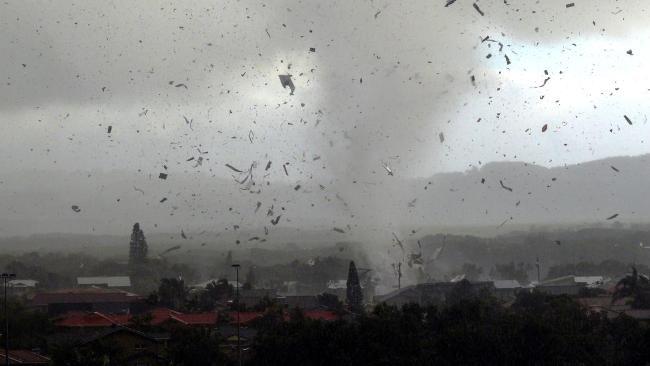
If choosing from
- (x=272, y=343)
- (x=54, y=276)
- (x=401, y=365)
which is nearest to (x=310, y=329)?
(x=272, y=343)

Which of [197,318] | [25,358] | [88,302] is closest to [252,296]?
[88,302]

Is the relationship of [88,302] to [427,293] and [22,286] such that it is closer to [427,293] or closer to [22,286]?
[427,293]

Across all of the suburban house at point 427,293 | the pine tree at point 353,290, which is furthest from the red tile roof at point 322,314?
the suburban house at point 427,293

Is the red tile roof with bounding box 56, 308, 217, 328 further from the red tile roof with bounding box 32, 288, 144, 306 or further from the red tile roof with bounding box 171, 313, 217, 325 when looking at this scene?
the red tile roof with bounding box 32, 288, 144, 306

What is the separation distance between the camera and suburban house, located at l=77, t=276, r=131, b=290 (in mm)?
173875

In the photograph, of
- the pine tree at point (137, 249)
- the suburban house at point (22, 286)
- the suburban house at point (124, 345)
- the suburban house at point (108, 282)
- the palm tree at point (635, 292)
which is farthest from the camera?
the pine tree at point (137, 249)

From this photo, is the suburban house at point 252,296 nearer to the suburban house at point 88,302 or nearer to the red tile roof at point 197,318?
the suburban house at point 88,302

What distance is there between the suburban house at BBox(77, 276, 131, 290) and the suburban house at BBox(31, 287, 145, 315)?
119 feet

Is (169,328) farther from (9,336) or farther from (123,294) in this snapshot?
(123,294)

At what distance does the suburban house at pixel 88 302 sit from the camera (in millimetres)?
121562

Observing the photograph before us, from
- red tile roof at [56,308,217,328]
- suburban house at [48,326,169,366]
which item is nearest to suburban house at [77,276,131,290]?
red tile roof at [56,308,217,328]

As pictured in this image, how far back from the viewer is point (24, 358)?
72.2m

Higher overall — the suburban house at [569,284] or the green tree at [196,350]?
the suburban house at [569,284]

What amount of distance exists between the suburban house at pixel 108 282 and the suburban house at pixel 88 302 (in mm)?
36416
